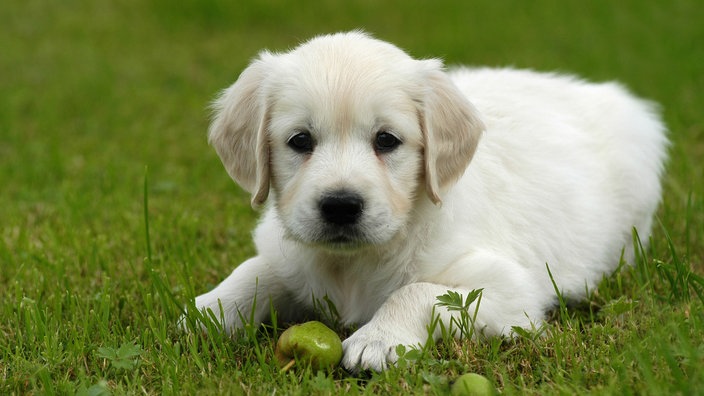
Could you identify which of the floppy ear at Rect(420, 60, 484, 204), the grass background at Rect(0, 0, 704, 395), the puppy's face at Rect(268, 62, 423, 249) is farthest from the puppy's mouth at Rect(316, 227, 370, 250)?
the grass background at Rect(0, 0, 704, 395)

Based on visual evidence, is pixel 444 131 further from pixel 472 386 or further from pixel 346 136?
pixel 472 386

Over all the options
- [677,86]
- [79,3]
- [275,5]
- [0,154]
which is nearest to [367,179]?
[0,154]

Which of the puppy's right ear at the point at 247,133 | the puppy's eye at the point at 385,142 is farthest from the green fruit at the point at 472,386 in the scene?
the puppy's right ear at the point at 247,133

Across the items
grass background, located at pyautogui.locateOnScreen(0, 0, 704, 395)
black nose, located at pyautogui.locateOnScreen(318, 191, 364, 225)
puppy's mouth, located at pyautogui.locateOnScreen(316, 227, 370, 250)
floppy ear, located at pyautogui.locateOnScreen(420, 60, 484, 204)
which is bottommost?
grass background, located at pyautogui.locateOnScreen(0, 0, 704, 395)

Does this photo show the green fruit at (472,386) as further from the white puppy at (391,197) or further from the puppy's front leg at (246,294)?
the puppy's front leg at (246,294)

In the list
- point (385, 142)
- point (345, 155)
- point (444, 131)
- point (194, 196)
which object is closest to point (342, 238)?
point (345, 155)

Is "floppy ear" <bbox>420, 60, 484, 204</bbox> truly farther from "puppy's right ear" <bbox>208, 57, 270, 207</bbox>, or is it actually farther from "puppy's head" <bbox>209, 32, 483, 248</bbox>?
"puppy's right ear" <bbox>208, 57, 270, 207</bbox>
